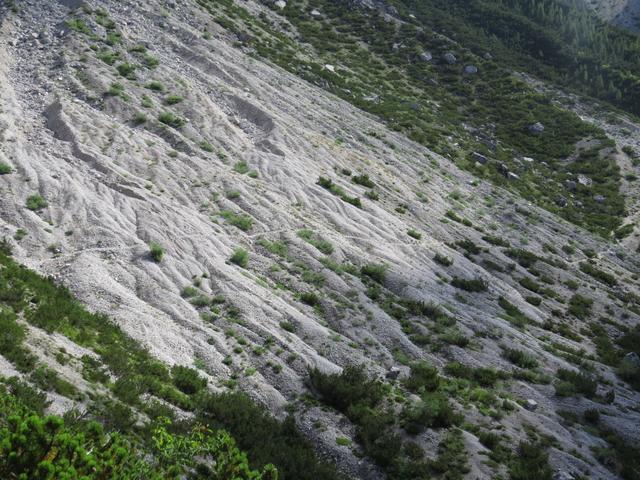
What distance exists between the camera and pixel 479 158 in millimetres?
54125

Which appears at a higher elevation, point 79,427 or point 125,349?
point 79,427

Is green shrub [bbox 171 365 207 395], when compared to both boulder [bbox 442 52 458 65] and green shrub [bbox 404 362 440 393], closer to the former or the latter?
green shrub [bbox 404 362 440 393]

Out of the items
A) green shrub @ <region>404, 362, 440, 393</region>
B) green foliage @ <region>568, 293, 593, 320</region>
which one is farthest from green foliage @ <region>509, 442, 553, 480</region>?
green foliage @ <region>568, 293, 593, 320</region>

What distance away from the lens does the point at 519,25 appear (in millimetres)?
104375

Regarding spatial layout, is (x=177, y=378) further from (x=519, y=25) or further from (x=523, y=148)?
(x=519, y=25)

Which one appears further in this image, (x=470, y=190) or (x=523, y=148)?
(x=523, y=148)

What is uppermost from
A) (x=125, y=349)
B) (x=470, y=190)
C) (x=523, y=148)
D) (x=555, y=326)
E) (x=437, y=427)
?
(x=523, y=148)

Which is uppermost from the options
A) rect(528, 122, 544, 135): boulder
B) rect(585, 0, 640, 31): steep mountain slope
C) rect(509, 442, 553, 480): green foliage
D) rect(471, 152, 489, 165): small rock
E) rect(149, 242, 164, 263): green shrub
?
rect(585, 0, 640, 31): steep mountain slope

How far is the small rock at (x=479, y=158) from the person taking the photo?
177 feet

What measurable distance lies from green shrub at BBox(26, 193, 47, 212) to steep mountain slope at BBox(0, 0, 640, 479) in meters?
0.10

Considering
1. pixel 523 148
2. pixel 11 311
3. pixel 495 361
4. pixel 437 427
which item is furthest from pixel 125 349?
pixel 523 148

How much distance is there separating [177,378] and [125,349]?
2.01 meters

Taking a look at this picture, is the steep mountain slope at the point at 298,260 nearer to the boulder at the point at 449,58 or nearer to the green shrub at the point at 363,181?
the green shrub at the point at 363,181

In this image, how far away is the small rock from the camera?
53875 millimetres
